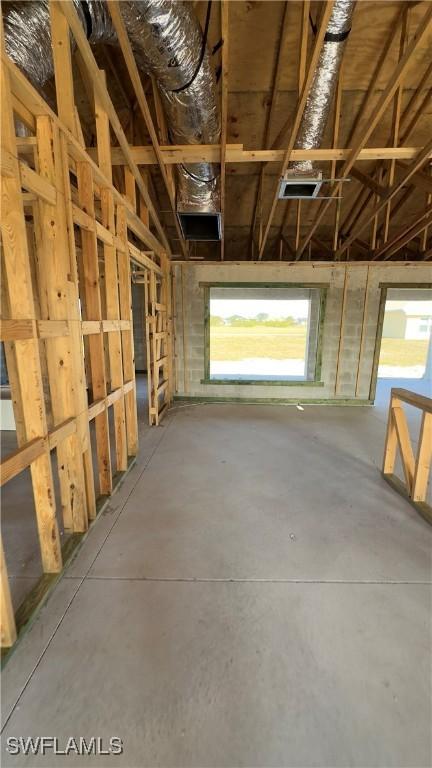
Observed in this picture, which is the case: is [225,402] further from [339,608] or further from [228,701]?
[228,701]

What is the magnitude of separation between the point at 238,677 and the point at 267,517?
3.72 ft

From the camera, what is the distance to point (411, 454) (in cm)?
266

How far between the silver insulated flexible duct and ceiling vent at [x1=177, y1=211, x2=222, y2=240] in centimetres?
137

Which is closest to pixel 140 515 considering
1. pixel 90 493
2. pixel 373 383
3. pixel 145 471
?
pixel 90 493

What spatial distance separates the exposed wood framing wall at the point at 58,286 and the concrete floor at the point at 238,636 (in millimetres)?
290

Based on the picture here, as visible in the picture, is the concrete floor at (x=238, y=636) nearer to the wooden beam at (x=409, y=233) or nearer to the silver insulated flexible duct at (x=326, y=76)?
the silver insulated flexible duct at (x=326, y=76)

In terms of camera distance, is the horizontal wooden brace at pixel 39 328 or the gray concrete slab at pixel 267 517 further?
the gray concrete slab at pixel 267 517

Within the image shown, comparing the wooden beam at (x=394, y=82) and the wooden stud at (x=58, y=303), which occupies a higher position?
the wooden beam at (x=394, y=82)

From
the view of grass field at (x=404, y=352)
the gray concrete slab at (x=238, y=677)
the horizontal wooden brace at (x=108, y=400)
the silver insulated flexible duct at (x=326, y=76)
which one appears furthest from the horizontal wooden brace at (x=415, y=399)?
the view of grass field at (x=404, y=352)

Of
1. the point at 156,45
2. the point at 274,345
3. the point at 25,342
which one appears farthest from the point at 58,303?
the point at 274,345

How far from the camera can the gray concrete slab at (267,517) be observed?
74.1 inches

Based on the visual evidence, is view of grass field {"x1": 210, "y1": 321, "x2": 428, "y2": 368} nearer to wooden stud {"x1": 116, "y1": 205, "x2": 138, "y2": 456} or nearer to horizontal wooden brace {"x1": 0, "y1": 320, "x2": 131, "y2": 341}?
wooden stud {"x1": 116, "y1": 205, "x2": 138, "y2": 456}

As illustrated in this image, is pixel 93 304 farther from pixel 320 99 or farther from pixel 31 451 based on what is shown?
pixel 320 99

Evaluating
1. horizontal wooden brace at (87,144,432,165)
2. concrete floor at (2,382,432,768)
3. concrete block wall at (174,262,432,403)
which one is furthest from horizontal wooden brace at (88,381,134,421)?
concrete block wall at (174,262,432,403)
